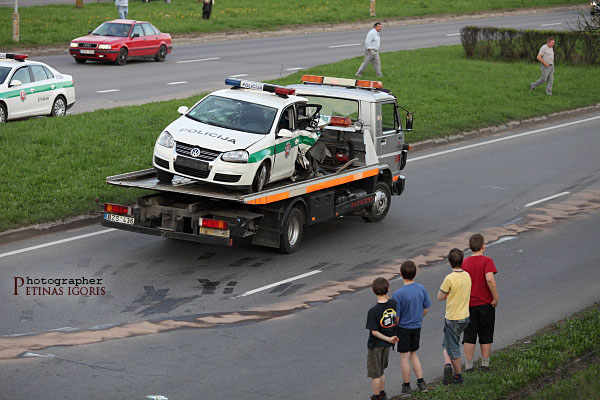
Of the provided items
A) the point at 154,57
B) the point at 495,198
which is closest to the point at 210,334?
the point at 495,198

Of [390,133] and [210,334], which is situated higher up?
[390,133]

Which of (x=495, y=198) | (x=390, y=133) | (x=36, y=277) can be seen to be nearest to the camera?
(x=36, y=277)

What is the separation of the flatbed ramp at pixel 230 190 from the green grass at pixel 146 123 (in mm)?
1733

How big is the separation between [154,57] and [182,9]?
1461 cm

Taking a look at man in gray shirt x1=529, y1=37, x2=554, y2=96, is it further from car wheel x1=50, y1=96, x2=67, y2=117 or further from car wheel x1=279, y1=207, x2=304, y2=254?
car wheel x1=279, y1=207, x2=304, y2=254

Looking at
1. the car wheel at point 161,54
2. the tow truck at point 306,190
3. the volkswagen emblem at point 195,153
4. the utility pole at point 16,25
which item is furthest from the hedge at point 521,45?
the volkswagen emblem at point 195,153

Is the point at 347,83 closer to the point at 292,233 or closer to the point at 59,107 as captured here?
the point at 292,233

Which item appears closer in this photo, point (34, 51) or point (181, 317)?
point (181, 317)

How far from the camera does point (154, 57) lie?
113 ft

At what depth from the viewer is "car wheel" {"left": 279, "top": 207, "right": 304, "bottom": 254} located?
1354 centimetres

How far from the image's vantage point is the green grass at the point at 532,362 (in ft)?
28.0

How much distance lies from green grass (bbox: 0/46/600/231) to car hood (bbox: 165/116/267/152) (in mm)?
2671

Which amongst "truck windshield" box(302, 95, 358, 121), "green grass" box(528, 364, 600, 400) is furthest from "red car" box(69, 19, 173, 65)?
"green grass" box(528, 364, 600, 400)

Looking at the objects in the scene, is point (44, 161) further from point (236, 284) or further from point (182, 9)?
point (182, 9)
